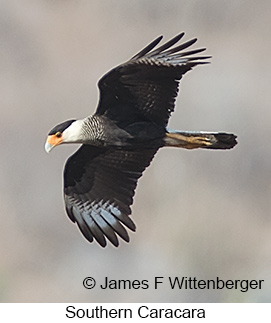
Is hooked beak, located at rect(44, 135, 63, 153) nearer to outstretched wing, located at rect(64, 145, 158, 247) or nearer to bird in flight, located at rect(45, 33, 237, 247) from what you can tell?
bird in flight, located at rect(45, 33, 237, 247)

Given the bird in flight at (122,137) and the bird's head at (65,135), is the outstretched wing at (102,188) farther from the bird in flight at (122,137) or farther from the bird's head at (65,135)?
the bird's head at (65,135)

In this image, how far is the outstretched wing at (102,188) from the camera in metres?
4.40

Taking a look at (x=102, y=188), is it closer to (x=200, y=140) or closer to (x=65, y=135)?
(x=65, y=135)

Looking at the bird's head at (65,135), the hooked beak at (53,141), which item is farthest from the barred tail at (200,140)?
the hooked beak at (53,141)

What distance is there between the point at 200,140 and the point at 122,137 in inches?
17.5

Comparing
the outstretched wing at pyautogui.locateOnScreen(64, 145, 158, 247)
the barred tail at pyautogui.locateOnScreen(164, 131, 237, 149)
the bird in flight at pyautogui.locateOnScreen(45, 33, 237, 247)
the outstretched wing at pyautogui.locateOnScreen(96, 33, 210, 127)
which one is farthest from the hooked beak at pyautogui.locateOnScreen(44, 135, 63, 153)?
the barred tail at pyautogui.locateOnScreen(164, 131, 237, 149)

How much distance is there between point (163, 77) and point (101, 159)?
0.78 meters

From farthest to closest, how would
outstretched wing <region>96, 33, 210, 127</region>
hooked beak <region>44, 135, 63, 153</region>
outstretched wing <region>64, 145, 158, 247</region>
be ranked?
outstretched wing <region>64, 145, 158, 247</region> < hooked beak <region>44, 135, 63, 153</region> < outstretched wing <region>96, 33, 210, 127</region>

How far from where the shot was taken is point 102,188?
14.8ft

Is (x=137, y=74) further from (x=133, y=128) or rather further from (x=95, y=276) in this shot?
(x=95, y=276)

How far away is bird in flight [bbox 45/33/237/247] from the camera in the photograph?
3869 millimetres

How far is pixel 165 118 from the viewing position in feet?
13.5

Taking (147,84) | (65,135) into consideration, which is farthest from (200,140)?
(65,135)
